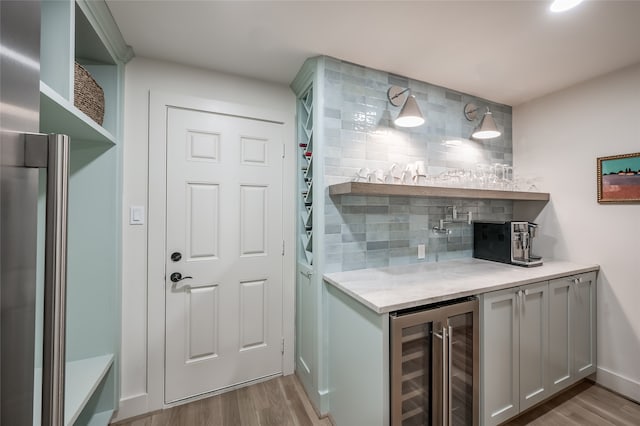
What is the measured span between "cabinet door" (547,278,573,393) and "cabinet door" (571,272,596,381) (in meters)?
0.07

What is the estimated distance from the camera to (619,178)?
2.03m

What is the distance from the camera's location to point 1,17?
0.37m

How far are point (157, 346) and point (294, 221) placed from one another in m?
1.32

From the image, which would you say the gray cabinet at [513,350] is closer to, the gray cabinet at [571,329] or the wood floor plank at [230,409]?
the gray cabinet at [571,329]

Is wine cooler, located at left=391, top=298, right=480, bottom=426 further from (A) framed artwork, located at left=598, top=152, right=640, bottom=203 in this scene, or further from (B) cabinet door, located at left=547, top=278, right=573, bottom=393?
(A) framed artwork, located at left=598, top=152, right=640, bottom=203

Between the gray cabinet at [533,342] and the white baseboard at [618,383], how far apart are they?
9cm

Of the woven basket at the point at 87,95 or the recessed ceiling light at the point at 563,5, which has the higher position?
the recessed ceiling light at the point at 563,5

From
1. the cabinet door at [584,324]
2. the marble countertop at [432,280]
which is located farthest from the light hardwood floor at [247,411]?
the cabinet door at [584,324]

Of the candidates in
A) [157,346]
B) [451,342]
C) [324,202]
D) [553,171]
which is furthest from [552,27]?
[157,346]

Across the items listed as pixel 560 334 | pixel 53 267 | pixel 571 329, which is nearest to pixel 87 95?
pixel 53 267

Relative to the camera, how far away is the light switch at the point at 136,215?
1.80 meters

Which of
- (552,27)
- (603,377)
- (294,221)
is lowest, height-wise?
(603,377)

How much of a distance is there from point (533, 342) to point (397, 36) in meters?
2.20

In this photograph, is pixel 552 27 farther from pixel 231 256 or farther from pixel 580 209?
pixel 231 256
